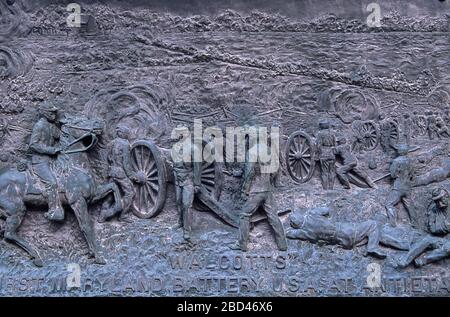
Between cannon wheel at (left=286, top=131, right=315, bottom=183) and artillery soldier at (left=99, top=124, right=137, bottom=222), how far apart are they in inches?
64.4

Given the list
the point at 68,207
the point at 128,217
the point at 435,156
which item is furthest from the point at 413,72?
the point at 68,207

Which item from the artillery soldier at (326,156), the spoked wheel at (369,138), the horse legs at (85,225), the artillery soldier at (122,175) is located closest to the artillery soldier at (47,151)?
the horse legs at (85,225)

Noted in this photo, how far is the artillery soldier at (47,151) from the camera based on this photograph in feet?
23.2

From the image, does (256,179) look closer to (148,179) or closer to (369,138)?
(148,179)

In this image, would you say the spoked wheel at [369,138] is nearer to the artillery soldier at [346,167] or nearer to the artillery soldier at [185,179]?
the artillery soldier at [346,167]

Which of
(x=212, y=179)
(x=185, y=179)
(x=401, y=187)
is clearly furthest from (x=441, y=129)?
(x=185, y=179)

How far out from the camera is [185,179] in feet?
23.2

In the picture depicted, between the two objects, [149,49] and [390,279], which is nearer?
[390,279]

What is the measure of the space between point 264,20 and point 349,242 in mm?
2550

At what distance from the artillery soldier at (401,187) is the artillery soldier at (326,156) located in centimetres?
62

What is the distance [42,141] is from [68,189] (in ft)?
1.97

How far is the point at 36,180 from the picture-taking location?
7.16 metres

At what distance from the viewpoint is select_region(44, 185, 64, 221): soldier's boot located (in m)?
7.05

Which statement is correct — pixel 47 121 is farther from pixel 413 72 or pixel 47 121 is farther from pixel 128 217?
pixel 413 72
